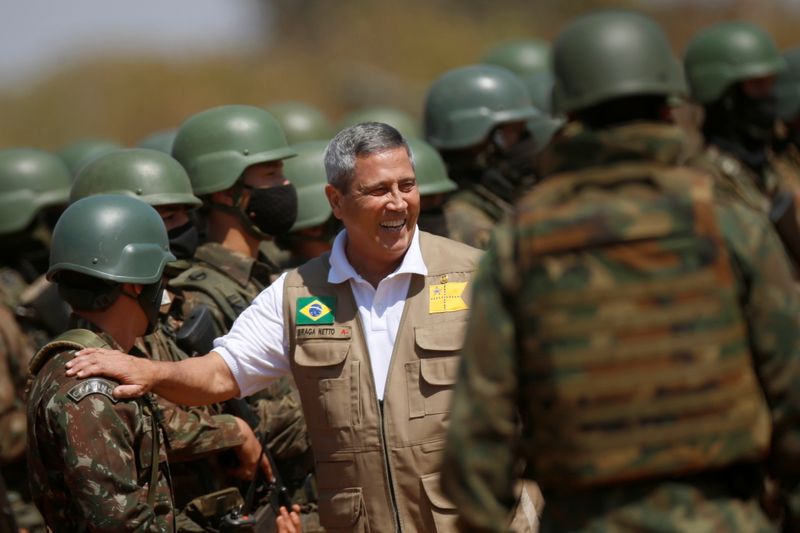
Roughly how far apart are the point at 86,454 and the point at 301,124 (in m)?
7.39

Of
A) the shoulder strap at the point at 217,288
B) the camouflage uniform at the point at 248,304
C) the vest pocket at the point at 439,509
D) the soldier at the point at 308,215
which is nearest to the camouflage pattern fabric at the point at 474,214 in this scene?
the soldier at the point at 308,215

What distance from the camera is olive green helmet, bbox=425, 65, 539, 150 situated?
9.28 meters

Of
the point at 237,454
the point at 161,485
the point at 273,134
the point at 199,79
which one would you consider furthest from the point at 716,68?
the point at 199,79

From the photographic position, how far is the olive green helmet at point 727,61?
998 centimetres

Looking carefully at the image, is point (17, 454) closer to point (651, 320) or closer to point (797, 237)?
point (797, 237)

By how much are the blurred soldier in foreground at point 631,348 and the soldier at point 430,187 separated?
14.8ft

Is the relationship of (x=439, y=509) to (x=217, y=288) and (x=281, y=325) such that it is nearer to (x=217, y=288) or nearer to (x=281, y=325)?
(x=281, y=325)

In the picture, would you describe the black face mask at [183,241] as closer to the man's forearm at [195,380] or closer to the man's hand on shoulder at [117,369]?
the man's forearm at [195,380]

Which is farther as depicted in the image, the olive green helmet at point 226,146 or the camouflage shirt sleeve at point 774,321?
the olive green helmet at point 226,146

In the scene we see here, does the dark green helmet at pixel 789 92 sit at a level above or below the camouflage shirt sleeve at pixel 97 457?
below

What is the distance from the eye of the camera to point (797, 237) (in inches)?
290

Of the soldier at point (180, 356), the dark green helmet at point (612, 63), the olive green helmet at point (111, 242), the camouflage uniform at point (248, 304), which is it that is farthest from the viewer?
the camouflage uniform at point (248, 304)

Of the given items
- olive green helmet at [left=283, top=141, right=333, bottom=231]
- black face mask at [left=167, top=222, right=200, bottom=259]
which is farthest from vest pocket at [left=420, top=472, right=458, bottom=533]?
olive green helmet at [left=283, top=141, right=333, bottom=231]

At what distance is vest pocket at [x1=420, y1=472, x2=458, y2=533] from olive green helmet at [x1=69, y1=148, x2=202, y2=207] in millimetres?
2499
